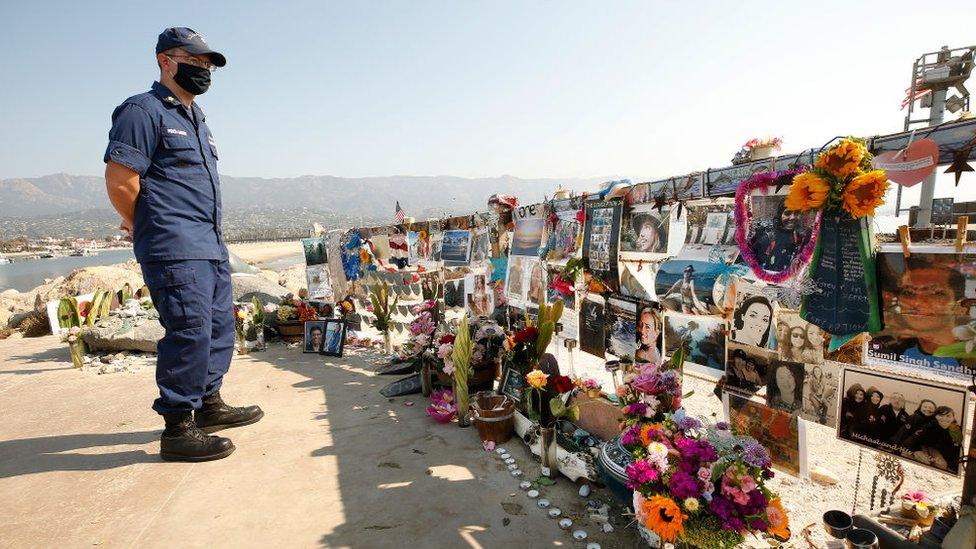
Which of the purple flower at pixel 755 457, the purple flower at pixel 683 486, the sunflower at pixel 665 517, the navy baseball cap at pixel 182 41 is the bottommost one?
the sunflower at pixel 665 517

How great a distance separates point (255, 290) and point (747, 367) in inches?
427

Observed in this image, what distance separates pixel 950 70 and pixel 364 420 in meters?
9.51

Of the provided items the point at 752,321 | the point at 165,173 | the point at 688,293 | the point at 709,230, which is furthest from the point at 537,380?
the point at 165,173

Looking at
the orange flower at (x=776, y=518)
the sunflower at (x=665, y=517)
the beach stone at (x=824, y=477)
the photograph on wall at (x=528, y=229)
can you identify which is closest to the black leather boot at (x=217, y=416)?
the photograph on wall at (x=528, y=229)

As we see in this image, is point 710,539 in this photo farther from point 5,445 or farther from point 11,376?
point 11,376

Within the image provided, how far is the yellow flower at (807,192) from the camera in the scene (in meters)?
2.14

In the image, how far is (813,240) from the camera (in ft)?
7.75

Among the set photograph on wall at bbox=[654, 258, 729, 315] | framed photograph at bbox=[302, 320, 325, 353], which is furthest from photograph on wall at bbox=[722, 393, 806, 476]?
framed photograph at bbox=[302, 320, 325, 353]

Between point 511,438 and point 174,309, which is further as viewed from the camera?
point 511,438

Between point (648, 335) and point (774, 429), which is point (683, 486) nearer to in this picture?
point (774, 429)

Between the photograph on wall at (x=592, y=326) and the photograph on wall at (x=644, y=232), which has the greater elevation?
the photograph on wall at (x=644, y=232)

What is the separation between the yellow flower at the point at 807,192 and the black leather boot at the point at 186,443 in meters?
4.51

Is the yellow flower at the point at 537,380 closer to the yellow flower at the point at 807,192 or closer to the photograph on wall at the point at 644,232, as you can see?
the photograph on wall at the point at 644,232

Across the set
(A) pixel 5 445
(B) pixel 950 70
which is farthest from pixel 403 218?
(B) pixel 950 70
